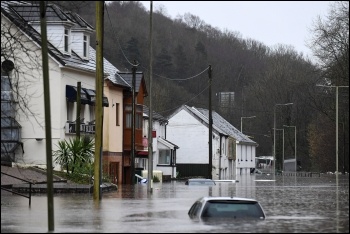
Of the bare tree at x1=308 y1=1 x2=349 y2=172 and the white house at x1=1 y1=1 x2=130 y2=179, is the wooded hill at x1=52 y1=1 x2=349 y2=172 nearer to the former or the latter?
the bare tree at x1=308 y1=1 x2=349 y2=172

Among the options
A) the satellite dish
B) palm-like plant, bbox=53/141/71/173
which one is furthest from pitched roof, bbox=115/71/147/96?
the satellite dish

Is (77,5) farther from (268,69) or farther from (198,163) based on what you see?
(268,69)

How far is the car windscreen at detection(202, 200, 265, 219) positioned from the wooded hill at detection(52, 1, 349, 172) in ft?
292

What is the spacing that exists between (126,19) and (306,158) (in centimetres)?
3466

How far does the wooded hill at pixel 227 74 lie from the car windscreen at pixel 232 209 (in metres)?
89.0

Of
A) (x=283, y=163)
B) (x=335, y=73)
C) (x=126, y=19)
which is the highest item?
(x=126, y=19)

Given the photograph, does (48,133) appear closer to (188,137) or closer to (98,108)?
(98,108)

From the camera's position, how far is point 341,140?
338 feet

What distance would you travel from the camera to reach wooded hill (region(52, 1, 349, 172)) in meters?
121

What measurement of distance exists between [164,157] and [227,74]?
43.0 m

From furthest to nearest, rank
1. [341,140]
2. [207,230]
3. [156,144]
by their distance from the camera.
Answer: [341,140], [156,144], [207,230]

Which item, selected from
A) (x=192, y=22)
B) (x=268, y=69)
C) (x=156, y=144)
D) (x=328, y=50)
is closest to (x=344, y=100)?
(x=328, y=50)

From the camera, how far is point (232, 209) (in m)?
23.8

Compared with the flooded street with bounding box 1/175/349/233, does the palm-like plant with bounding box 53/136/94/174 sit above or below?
above
